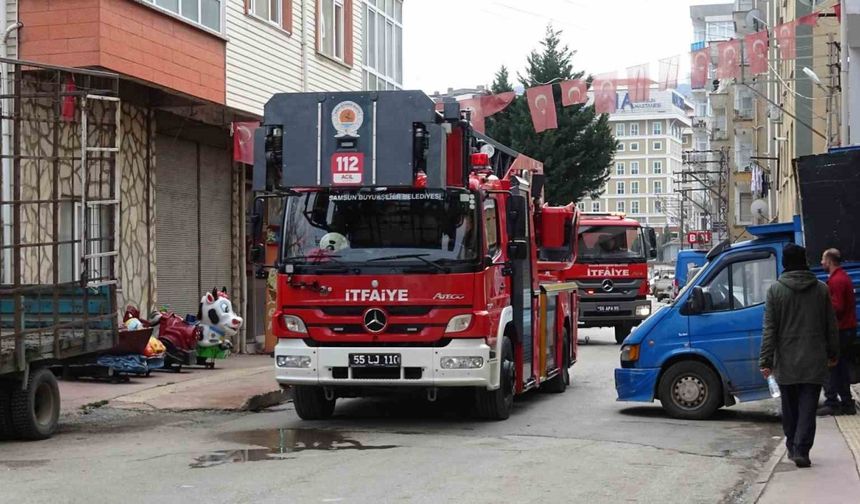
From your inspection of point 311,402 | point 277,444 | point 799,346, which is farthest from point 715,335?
point 277,444

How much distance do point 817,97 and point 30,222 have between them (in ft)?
94.1

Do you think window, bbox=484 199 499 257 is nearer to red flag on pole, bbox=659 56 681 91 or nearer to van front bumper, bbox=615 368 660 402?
van front bumper, bbox=615 368 660 402

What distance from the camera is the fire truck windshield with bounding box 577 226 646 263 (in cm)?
2644

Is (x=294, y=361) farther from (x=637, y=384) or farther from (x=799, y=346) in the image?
(x=799, y=346)

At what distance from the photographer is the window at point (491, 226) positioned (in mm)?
12250

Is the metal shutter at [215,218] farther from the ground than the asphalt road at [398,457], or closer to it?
farther from the ground

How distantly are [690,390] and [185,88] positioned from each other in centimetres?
956

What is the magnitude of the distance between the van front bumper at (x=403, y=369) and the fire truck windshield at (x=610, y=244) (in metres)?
14.8

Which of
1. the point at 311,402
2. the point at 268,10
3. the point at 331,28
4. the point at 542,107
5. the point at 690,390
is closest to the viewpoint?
the point at 311,402

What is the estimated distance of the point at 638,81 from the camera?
24938mm

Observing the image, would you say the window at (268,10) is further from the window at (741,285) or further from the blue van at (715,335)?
the window at (741,285)

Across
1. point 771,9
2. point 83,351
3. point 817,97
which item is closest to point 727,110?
point 771,9

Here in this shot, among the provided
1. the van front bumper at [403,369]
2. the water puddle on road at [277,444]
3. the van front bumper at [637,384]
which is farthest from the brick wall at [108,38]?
the van front bumper at [637,384]

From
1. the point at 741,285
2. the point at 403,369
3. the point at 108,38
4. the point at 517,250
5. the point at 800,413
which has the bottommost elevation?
the point at 800,413
